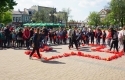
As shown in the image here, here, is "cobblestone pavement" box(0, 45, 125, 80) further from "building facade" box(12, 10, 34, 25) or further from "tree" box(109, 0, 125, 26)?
"building facade" box(12, 10, 34, 25)

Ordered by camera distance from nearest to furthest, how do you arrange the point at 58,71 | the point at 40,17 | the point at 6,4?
the point at 58,71
the point at 6,4
the point at 40,17

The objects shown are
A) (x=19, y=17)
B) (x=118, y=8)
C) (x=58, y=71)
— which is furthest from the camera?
(x=19, y=17)

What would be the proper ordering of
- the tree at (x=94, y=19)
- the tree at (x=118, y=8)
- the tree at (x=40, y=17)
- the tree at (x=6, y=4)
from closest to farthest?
the tree at (x=6, y=4) → the tree at (x=118, y=8) → the tree at (x=40, y=17) → the tree at (x=94, y=19)

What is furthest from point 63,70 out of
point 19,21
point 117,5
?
point 19,21

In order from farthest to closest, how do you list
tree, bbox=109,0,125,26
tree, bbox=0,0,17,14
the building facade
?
the building facade
tree, bbox=109,0,125,26
tree, bbox=0,0,17,14

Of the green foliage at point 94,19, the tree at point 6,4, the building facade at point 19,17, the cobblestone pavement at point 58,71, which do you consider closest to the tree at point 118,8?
the green foliage at point 94,19

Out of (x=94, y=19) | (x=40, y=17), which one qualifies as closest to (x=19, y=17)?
(x=40, y=17)

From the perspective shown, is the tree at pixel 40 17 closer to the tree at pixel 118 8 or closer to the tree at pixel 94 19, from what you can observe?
the tree at pixel 118 8

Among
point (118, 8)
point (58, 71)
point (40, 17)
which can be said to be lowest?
point (58, 71)

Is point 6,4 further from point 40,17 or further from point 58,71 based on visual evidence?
point 40,17

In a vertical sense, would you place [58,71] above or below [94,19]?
below

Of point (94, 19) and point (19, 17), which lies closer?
point (19, 17)

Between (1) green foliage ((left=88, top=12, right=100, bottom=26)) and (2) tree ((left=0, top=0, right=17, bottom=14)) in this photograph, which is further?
(1) green foliage ((left=88, top=12, right=100, bottom=26))

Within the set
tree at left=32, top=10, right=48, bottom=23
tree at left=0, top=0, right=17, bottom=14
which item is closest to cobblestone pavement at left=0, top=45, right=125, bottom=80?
tree at left=0, top=0, right=17, bottom=14
